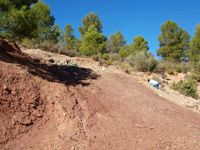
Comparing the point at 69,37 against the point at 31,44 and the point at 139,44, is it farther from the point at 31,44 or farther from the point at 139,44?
the point at 31,44

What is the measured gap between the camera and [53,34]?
50.4 feet

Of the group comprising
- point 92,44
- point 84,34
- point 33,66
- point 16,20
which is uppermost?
point 84,34

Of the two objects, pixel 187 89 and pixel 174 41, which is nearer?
pixel 187 89

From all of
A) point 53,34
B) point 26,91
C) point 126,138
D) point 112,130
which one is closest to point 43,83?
point 26,91

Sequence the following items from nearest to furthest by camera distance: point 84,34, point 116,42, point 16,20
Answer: point 16,20 < point 84,34 < point 116,42

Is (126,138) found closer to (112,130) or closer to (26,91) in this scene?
(112,130)

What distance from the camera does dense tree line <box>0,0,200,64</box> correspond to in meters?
5.44

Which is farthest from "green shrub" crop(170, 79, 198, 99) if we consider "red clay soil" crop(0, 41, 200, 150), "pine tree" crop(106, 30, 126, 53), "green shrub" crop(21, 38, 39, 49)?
"pine tree" crop(106, 30, 126, 53)

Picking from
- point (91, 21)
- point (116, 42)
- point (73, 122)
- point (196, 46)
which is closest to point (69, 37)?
point (91, 21)

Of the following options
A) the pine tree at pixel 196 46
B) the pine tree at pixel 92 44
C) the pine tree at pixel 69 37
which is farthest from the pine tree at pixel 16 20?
the pine tree at pixel 69 37

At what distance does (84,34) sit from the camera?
76.4 feet

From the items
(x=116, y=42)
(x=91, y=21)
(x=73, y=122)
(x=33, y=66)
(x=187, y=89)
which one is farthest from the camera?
(x=116, y=42)

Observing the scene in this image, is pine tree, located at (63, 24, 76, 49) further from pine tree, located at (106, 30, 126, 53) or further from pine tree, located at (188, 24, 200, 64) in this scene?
pine tree, located at (188, 24, 200, 64)

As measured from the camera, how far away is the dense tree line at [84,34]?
5.44 meters
